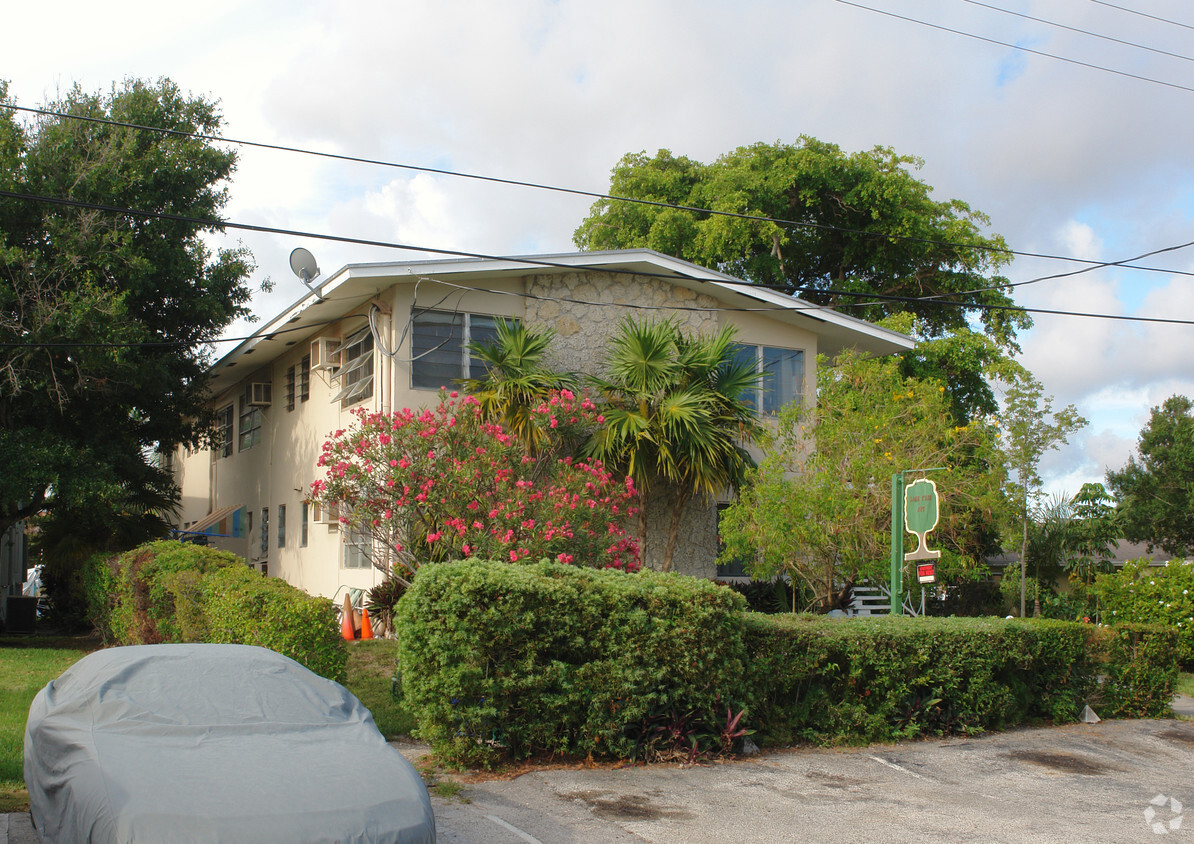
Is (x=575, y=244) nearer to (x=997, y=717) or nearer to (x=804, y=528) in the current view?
(x=804, y=528)

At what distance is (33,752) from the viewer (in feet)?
Answer: 17.9

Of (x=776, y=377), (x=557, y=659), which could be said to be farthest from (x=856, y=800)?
(x=776, y=377)

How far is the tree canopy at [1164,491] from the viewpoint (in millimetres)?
43281

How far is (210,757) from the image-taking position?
195 inches

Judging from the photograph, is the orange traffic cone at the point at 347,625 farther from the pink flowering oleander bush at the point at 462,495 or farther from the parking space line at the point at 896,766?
the parking space line at the point at 896,766

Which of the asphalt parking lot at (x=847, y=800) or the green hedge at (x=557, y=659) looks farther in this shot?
the green hedge at (x=557, y=659)

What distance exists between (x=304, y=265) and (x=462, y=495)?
575cm

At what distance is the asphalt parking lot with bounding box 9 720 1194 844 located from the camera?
21.1ft

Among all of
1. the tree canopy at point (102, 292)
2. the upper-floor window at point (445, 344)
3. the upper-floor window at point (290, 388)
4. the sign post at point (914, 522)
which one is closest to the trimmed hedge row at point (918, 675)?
the sign post at point (914, 522)

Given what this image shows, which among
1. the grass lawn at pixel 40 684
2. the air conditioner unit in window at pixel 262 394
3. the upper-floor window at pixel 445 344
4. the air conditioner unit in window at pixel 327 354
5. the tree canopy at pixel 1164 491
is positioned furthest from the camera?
the tree canopy at pixel 1164 491

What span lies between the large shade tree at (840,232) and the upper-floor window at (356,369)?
10962 millimetres

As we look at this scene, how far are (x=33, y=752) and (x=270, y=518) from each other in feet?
50.5

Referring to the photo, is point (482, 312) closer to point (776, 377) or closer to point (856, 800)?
point (776, 377)

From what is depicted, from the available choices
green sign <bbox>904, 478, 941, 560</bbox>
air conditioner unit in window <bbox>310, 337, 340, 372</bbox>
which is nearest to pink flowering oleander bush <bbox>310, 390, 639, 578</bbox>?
green sign <bbox>904, 478, 941, 560</bbox>
